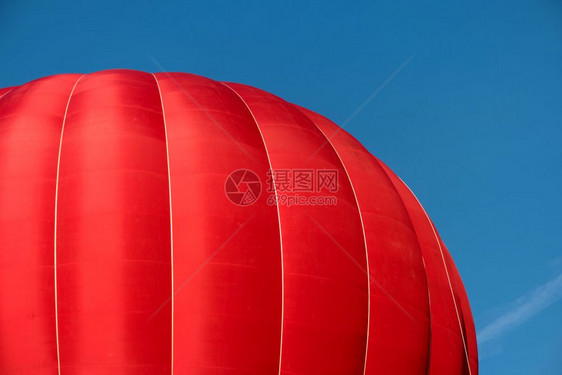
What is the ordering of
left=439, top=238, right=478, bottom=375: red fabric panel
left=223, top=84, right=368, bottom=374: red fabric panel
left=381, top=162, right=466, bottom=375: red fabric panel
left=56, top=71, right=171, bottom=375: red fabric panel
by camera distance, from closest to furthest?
1. left=56, top=71, right=171, bottom=375: red fabric panel
2. left=223, top=84, right=368, bottom=374: red fabric panel
3. left=381, top=162, right=466, bottom=375: red fabric panel
4. left=439, top=238, right=478, bottom=375: red fabric panel

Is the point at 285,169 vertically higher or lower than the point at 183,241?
higher

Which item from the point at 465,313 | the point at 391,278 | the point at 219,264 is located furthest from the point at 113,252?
the point at 465,313

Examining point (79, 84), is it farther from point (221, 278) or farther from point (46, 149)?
point (221, 278)

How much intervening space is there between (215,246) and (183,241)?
1.49 ft

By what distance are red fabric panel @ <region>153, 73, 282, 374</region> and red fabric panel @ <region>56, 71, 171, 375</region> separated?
23 cm

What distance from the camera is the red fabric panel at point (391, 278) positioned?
1102cm

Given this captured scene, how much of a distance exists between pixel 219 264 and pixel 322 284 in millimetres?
1578

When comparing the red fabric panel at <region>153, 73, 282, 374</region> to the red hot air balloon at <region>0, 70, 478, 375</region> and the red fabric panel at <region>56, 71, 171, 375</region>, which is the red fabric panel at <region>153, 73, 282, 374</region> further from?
the red fabric panel at <region>56, 71, 171, 375</region>

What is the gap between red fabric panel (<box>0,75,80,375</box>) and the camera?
32.3ft

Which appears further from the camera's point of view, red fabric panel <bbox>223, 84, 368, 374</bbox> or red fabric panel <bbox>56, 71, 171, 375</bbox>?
red fabric panel <bbox>223, 84, 368, 374</bbox>

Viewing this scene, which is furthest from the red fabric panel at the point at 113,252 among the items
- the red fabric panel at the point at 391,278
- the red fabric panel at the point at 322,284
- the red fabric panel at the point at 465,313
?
the red fabric panel at the point at 465,313

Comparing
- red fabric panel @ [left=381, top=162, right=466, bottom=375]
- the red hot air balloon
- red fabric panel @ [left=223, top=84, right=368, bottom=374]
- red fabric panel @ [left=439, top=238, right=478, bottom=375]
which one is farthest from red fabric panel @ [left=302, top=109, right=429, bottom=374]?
red fabric panel @ [left=439, top=238, right=478, bottom=375]

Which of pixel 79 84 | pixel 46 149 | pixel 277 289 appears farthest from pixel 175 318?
pixel 79 84

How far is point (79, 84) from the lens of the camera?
41.1ft
